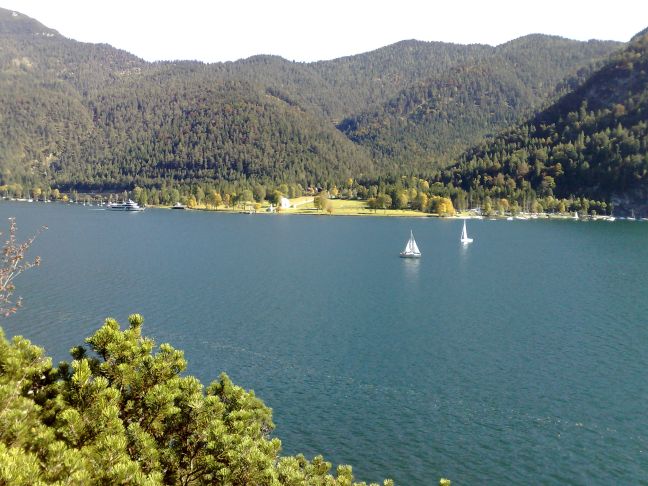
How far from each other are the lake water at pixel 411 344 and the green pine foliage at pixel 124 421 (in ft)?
76.1

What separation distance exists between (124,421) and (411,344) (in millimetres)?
58110

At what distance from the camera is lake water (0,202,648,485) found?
46.6 m

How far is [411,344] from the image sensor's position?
250 ft

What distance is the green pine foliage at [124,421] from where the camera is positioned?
16828 mm

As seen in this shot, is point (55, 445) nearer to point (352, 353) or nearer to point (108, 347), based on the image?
point (108, 347)

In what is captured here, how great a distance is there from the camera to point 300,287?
117 m

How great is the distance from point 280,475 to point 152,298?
85.9 meters

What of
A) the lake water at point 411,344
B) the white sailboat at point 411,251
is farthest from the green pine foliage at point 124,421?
the white sailboat at point 411,251

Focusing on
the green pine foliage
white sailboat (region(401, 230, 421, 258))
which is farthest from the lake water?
the green pine foliage

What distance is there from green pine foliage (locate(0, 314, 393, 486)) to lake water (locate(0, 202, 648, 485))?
23188 mm

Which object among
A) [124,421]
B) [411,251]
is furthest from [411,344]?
[411,251]

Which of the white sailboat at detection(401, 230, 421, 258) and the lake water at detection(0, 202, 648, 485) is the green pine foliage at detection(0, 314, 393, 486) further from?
the white sailboat at detection(401, 230, 421, 258)

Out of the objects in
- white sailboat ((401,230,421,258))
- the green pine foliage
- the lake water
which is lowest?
the lake water

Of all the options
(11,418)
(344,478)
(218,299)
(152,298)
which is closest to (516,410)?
(344,478)
